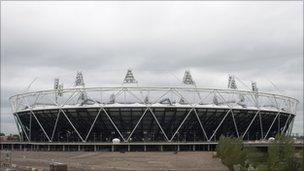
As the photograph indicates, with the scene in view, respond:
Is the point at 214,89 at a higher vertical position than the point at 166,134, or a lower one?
higher

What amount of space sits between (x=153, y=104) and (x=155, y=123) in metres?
7.83

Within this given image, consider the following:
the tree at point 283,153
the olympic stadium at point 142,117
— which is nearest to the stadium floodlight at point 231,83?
the olympic stadium at point 142,117

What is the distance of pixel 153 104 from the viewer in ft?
348

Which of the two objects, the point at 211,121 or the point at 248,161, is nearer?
the point at 248,161

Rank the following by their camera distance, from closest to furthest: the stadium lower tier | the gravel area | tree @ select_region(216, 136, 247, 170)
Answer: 1. tree @ select_region(216, 136, 247, 170)
2. the gravel area
3. the stadium lower tier

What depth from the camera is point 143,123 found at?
4446 inches

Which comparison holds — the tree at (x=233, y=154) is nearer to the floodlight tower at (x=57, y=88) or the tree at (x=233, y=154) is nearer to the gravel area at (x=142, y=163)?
the gravel area at (x=142, y=163)

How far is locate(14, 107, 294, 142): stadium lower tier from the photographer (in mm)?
108125

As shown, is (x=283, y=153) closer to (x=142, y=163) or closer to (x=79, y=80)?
(x=142, y=163)

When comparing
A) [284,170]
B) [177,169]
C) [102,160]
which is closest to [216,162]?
[177,169]

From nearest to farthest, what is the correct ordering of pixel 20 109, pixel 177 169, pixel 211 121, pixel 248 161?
pixel 248 161, pixel 177 169, pixel 211 121, pixel 20 109

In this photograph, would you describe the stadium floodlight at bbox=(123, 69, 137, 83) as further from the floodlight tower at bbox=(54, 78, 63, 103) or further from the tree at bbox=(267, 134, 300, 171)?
the tree at bbox=(267, 134, 300, 171)

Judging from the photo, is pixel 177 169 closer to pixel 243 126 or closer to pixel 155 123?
pixel 155 123

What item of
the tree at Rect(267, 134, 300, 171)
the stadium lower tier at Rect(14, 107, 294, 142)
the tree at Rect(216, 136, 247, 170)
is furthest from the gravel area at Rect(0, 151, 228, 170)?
the stadium lower tier at Rect(14, 107, 294, 142)
